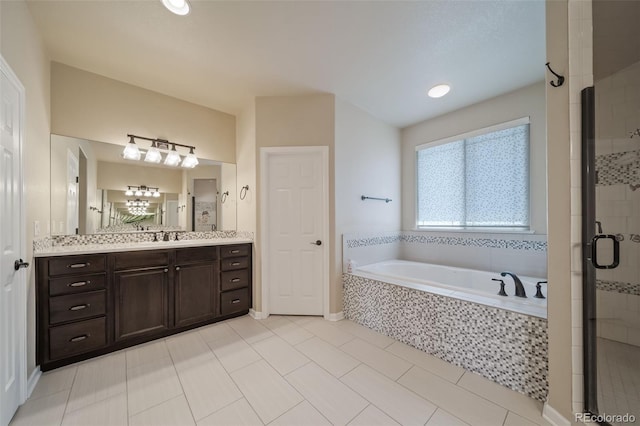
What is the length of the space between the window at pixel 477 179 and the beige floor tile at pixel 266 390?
2727 millimetres

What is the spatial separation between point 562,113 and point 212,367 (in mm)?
2834

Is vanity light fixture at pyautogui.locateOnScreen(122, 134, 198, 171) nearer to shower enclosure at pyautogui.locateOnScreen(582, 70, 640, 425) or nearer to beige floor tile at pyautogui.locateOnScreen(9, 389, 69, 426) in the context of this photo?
beige floor tile at pyautogui.locateOnScreen(9, 389, 69, 426)

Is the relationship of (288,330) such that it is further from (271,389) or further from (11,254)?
(11,254)

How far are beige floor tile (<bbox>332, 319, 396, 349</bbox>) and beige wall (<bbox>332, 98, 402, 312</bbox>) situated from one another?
189 millimetres

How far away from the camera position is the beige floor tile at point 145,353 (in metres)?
1.89

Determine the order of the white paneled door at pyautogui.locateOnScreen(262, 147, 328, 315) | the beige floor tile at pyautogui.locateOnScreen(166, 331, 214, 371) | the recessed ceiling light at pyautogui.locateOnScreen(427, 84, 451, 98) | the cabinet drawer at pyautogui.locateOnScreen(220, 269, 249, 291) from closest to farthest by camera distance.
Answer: the beige floor tile at pyautogui.locateOnScreen(166, 331, 214, 371) < the recessed ceiling light at pyautogui.locateOnScreen(427, 84, 451, 98) < the cabinet drawer at pyautogui.locateOnScreen(220, 269, 249, 291) < the white paneled door at pyautogui.locateOnScreen(262, 147, 328, 315)

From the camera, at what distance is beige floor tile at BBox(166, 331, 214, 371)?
1.87 meters

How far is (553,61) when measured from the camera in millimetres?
1323

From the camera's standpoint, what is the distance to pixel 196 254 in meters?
2.46

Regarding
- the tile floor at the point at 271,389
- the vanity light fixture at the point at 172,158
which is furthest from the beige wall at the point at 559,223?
the vanity light fixture at the point at 172,158

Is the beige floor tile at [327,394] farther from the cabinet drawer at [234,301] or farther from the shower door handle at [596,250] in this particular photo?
the shower door handle at [596,250]

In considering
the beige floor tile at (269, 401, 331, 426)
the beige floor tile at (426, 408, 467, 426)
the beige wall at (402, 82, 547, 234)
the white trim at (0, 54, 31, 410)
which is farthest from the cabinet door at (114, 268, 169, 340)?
the beige wall at (402, 82, 547, 234)

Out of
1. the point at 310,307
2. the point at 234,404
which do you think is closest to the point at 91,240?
the point at 234,404

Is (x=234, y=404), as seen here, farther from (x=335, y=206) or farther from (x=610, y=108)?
(x=610, y=108)
